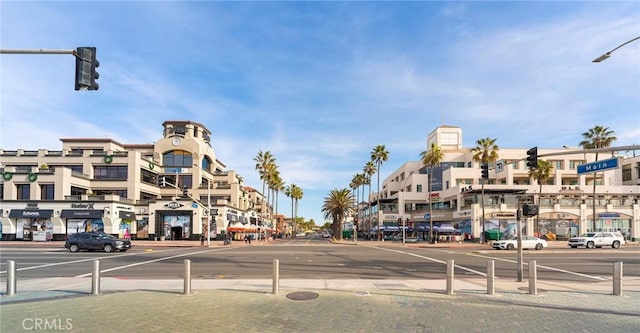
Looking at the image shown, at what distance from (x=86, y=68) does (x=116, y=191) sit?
52968 millimetres

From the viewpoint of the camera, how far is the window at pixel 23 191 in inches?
1996

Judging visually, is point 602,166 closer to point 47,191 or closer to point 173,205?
point 173,205

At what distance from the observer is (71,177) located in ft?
172

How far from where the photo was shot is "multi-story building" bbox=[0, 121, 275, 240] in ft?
163

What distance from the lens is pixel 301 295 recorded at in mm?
10695

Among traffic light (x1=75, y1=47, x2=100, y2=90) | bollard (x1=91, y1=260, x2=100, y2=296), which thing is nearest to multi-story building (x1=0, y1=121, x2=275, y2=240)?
bollard (x1=91, y1=260, x2=100, y2=296)

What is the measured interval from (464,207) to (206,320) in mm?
59294

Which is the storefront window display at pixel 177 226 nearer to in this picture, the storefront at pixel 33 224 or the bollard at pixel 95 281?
the storefront at pixel 33 224

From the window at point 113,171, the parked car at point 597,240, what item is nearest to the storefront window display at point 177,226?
the window at point 113,171

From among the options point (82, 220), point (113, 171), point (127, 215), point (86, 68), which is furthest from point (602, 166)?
point (113, 171)

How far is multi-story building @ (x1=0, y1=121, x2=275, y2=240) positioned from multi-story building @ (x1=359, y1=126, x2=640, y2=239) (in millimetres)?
30131

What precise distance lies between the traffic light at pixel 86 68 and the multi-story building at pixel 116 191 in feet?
99.6

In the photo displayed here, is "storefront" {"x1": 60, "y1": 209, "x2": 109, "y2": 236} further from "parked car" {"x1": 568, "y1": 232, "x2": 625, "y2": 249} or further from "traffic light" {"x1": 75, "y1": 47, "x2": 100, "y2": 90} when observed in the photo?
"parked car" {"x1": 568, "y1": 232, "x2": 625, "y2": 249}

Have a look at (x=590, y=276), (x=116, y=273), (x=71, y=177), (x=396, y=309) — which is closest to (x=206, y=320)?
(x=396, y=309)
